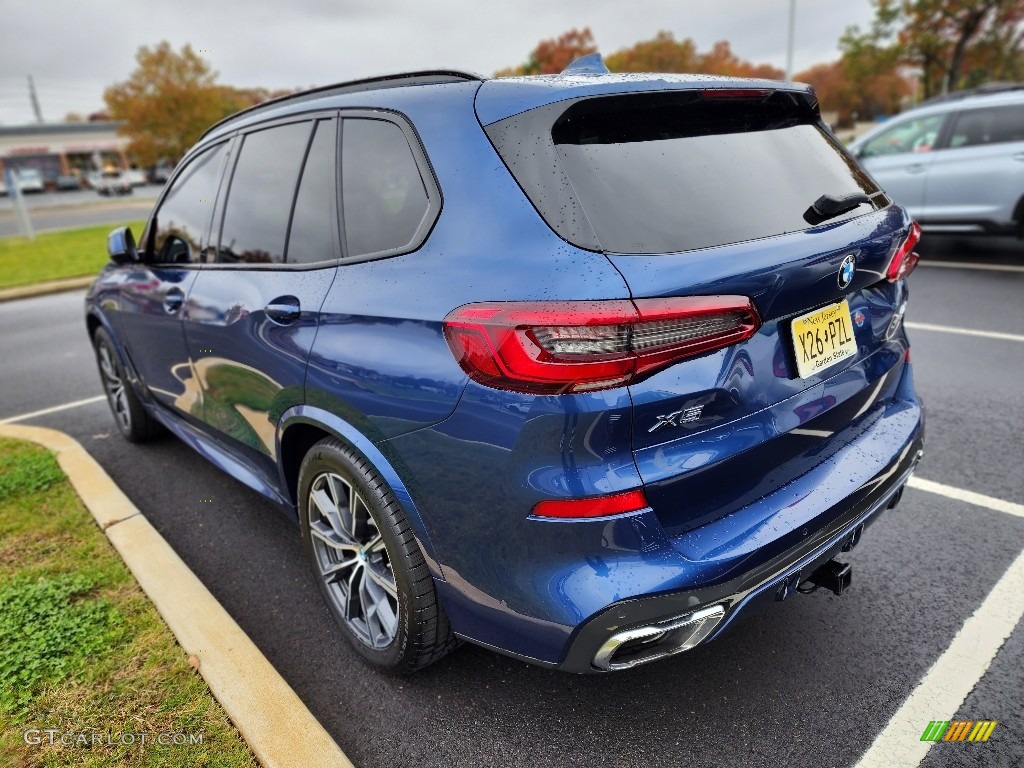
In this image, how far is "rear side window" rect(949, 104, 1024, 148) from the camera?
7887mm

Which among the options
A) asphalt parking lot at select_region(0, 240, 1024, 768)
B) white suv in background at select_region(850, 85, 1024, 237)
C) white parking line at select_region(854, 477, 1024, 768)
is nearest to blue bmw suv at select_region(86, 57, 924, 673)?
asphalt parking lot at select_region(0, 240, 1024, 768)

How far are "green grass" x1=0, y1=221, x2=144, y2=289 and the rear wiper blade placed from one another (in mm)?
13475

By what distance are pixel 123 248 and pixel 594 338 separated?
316cm

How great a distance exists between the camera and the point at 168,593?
2.79 meters

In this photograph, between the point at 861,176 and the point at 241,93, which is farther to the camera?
the point at 241,93

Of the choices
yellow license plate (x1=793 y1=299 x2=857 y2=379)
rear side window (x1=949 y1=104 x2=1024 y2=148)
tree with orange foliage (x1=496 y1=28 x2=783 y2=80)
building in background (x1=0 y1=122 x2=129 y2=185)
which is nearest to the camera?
yellow license plate (x1=793 y1=299 x2=857 y2=379)

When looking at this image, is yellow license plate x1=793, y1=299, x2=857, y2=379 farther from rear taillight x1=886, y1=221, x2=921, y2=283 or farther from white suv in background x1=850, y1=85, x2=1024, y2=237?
white suv in background x1=850, y1=85, x2=1024, y2=237

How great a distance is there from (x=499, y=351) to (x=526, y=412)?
6.4 inches

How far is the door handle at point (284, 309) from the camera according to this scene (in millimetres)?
2377

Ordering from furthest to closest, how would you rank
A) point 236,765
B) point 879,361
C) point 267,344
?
point 267,344, point 879,361, point 236,765

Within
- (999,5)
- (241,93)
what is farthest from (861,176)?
(241,93)

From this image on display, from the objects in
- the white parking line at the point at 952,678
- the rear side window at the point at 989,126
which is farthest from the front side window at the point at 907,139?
the white parking line at the point at 952,678

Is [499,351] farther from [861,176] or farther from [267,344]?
[861,176]

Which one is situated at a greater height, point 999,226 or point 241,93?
point 241,93
